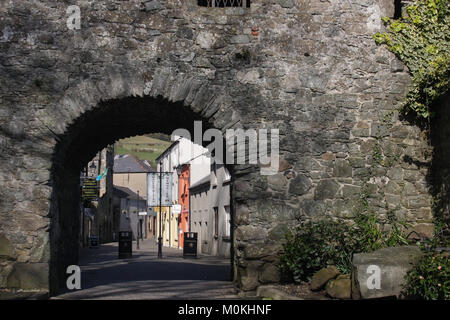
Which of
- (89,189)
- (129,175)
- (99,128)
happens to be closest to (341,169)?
(99,128)

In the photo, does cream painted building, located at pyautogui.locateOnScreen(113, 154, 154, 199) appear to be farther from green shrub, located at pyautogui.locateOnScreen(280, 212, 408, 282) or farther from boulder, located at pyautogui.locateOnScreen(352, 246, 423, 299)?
boulder, located at pyautogui.locateOnScreen(352, 246, 423, 299)

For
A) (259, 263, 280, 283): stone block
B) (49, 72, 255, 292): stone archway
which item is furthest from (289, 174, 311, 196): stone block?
(49, 72, 255, 292): stone archway

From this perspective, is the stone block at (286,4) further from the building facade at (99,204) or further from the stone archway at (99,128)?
the building facade at (99,204)

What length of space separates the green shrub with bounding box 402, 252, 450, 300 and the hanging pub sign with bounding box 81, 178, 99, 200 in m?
22.0

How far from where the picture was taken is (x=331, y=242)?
8359mm

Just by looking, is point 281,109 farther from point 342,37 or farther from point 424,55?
point 424,55

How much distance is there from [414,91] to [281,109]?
228 cm

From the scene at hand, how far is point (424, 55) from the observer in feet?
29.9

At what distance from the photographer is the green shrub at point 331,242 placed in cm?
809

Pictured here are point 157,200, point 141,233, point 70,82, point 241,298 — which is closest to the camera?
point 241,298

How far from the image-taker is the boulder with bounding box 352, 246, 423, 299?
6633 millimetres

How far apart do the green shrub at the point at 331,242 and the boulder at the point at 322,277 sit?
306 millimetres

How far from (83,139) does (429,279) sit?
691 centimetres

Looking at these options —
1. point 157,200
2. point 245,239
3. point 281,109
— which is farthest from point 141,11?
point 157,200
